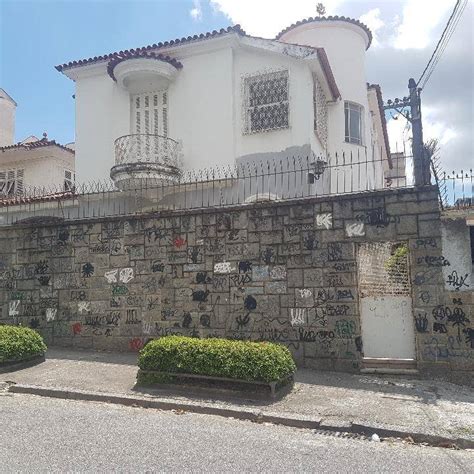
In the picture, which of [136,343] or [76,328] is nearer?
[136,343]

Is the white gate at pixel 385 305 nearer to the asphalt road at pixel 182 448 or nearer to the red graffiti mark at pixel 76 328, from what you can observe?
the asphalt road at pixel 182 448

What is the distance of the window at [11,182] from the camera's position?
19938 millimetres

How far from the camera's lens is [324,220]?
27.4 feet

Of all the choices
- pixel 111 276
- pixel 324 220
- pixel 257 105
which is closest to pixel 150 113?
pixel 257 105

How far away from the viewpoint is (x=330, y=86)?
14.3 meters

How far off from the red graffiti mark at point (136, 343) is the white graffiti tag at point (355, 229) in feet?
14.5

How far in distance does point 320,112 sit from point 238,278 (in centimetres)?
750

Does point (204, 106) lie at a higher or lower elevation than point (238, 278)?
higher

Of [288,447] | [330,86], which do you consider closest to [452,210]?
[288,447]

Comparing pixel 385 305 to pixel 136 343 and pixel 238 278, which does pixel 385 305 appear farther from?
pixel 136 343

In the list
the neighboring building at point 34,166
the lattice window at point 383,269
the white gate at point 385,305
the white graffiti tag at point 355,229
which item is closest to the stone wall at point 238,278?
the white graffiti tag at point 355,229

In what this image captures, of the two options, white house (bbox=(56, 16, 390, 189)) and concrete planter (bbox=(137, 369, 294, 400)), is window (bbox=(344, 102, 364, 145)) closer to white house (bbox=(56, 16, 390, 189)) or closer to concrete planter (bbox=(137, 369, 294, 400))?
white house (bbox=(56, 16, 390, 189))

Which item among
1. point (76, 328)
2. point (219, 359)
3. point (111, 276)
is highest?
point (111, 276)

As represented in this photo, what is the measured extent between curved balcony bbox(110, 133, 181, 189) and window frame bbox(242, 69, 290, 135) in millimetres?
2111
